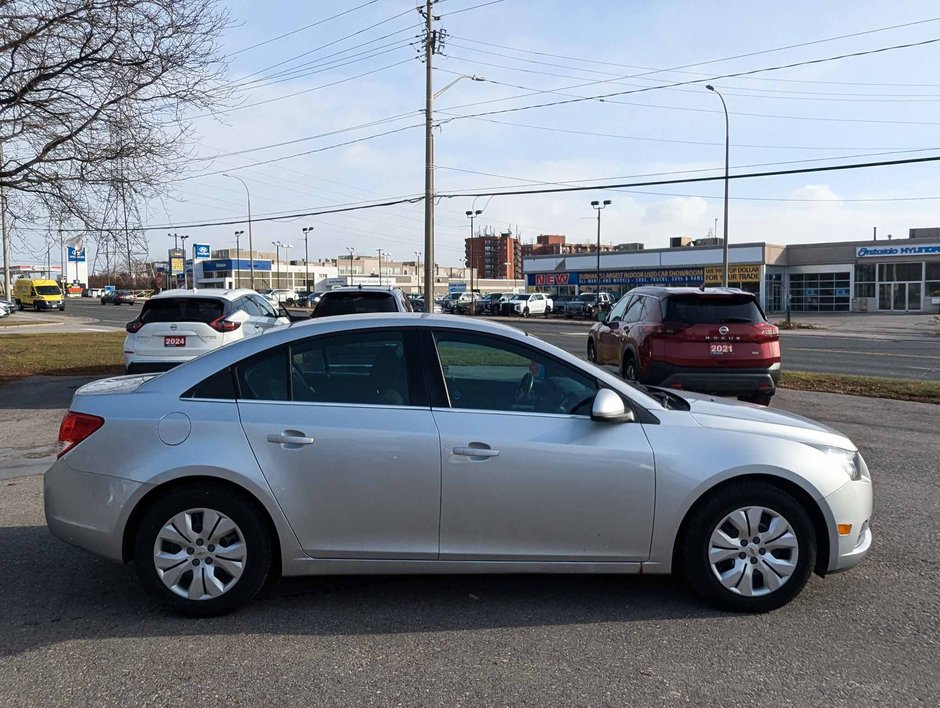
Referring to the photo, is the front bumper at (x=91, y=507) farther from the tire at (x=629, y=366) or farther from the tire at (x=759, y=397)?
the tire at (x=759, y=397)

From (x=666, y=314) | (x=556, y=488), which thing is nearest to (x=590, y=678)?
(x=556, y=488)

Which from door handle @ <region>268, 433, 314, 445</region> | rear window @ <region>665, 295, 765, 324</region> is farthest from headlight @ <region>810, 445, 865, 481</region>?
rear window @ <region>665, 295, 765, 324</region>

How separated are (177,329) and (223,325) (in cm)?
62

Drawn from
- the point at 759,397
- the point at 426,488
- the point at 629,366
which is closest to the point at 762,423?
the point at 426,488

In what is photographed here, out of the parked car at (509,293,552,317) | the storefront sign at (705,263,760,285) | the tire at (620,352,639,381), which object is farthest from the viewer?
the storefront sign at (705,263,760,285)

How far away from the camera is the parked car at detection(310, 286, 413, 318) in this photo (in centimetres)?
1267

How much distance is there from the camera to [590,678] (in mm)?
3574

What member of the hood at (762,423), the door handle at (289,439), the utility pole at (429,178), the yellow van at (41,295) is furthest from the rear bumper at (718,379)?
the yellow van at (41,295)

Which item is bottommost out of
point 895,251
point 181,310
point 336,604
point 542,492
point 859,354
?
point 336,604

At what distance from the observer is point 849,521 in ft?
14.4

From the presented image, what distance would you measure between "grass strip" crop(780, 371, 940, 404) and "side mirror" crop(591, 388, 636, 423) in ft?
32.6

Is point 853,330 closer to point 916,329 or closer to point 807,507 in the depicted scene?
point 916,329

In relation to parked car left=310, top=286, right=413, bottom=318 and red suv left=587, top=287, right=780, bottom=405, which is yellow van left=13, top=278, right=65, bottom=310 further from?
red suv left=587, top=287, right=780, bottom=405

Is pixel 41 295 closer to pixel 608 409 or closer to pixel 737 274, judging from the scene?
pixel 737 274
